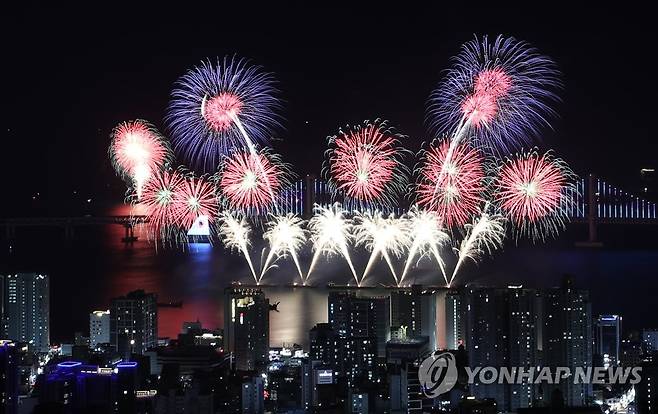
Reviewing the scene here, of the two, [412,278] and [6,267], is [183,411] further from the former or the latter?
[6,267]

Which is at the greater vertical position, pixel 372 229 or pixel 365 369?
pixel 372 229

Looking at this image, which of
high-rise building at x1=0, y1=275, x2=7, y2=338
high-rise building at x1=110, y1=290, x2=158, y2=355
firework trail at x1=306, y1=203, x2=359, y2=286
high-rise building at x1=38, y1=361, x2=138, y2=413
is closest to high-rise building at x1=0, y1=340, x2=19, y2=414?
high-rise building at x1=38, y1=361, x2=138, y2=413

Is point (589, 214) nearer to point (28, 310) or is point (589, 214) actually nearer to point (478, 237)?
point (478, 237)

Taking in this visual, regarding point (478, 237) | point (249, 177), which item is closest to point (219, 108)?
point (249, 177)

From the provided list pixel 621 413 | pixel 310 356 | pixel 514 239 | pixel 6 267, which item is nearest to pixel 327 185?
pixel 514 239

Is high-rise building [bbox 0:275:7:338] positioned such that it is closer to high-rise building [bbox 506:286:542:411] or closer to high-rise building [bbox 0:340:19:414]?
high-rise building [bbox 0:340:19:414]

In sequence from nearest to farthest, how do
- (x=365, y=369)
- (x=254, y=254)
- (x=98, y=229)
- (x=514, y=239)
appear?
(x=365, y=369), (x=254, y=254), (x=514, y=239), (x=98, y=229)
